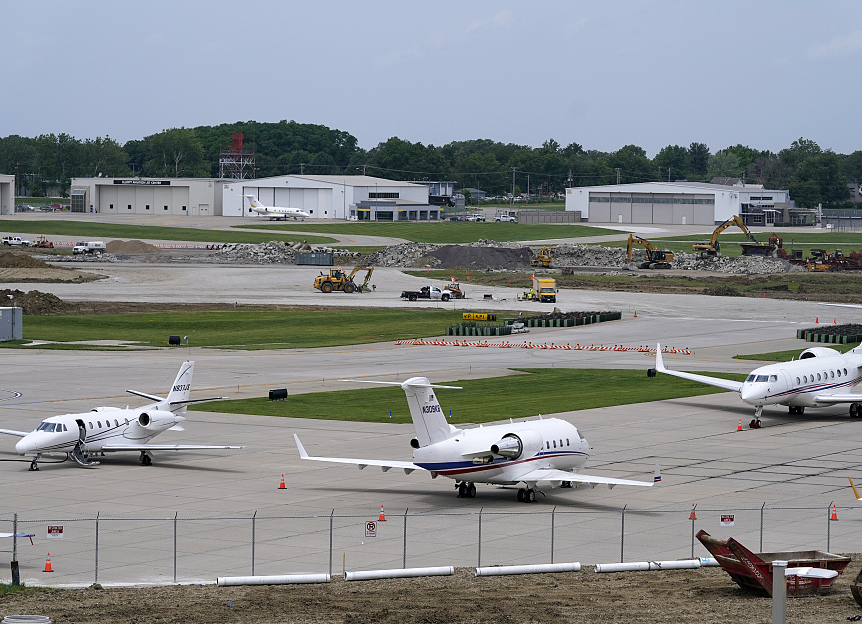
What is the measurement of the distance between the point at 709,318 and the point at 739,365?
3360cm

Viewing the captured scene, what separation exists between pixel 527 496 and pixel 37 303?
260 ft

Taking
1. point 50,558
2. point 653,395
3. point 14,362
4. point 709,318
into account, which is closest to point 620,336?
point 709,318

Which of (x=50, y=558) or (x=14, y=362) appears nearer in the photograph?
(x=50, y=558)

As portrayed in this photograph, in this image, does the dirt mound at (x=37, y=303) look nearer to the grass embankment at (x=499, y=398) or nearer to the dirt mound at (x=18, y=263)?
the dirt mound at (x=18, y=263)

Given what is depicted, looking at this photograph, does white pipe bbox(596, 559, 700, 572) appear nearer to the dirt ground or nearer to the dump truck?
the dirt ground

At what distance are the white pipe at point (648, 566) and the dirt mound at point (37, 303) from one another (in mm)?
87099

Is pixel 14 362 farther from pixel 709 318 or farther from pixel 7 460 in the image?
pixel 709 318

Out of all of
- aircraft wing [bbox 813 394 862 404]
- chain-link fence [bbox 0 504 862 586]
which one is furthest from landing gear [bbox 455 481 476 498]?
aircraft wing [bbox 813 394 862 404]

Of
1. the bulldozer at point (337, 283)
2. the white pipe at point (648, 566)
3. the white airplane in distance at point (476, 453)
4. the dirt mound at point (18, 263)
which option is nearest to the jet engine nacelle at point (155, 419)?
the white airplane in distance at point (476, 453)

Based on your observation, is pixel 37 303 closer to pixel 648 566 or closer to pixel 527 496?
pixel 527 496

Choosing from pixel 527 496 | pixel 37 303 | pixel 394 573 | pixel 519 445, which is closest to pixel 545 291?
pixel 37 303

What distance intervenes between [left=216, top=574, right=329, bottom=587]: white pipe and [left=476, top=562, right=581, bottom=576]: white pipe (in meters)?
→ 4.01

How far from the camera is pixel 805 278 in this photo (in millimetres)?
155125

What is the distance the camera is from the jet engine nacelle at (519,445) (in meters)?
40.1
